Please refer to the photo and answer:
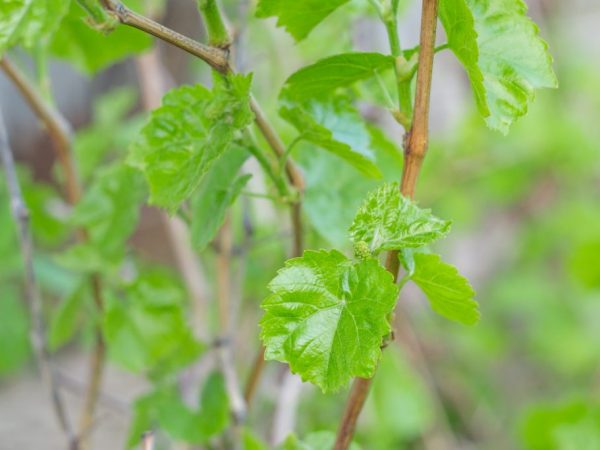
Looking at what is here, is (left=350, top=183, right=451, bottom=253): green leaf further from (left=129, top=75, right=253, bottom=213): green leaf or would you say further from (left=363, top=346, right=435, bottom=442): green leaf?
(left=363, top=346, right=435, bottom=442): green leaf

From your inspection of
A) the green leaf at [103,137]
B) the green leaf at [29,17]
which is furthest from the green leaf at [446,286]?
the green leaf at [103,137]

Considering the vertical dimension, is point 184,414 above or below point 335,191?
below

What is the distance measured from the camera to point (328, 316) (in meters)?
0.38

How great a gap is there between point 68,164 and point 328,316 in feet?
1.75

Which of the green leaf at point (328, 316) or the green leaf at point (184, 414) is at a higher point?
the green leaf at point (328, 316)

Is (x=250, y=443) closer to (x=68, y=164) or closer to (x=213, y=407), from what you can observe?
(x=213, y=407)

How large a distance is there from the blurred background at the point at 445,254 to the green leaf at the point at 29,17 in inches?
10.1

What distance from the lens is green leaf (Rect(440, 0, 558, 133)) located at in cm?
40

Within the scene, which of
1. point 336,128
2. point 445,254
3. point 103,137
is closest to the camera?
point 336,128

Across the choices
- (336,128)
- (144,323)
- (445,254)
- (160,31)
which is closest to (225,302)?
(144,323)

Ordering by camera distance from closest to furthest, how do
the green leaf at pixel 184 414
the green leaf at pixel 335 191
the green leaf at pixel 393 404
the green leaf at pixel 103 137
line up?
the green leaf at pixel 335 191
the green leaf at pixel 184 414
the green leaf at pixel 103 137
the green leaf at pixel 393 404

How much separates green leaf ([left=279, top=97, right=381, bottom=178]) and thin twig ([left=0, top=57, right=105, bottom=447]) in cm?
33

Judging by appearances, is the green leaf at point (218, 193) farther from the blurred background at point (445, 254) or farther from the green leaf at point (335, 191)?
the blurred background at point (445, 254)

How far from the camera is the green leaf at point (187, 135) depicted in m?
0.41
